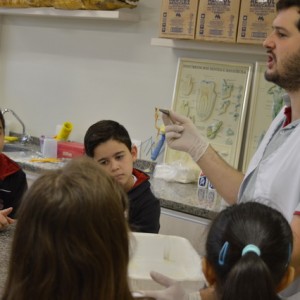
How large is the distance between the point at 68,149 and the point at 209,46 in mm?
1107

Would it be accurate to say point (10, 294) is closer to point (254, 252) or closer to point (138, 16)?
point (254, 252)

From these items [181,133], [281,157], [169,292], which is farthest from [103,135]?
[169,292]

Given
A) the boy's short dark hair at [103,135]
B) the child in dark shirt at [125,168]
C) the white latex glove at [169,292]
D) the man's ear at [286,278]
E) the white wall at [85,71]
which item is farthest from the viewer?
the white wall at [85,71]

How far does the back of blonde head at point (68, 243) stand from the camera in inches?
34.2

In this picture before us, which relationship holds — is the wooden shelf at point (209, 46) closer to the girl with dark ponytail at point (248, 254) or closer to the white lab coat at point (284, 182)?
the white lab coat at point (284, 182)

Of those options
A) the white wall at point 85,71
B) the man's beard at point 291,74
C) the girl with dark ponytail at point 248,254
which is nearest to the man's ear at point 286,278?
the girl with dark ponytail at point 248,254

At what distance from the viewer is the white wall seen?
10.9 ft

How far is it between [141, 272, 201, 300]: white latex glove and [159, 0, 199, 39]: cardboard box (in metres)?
1.90

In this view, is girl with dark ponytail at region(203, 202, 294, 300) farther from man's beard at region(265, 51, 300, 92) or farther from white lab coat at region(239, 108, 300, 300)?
A: man's beard at region(265, 51, 300, 92)

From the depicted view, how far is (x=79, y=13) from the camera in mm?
3281

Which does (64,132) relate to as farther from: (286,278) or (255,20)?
(286,278)

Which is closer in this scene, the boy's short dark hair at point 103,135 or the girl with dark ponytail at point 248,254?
the girl with dark ponytail at point 248,254

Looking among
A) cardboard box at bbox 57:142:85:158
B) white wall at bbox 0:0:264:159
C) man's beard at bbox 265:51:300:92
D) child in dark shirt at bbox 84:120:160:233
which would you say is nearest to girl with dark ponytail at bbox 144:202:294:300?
man's beard at bbox 265:51:300:92

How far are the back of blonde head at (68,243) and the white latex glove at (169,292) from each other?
0.25m
